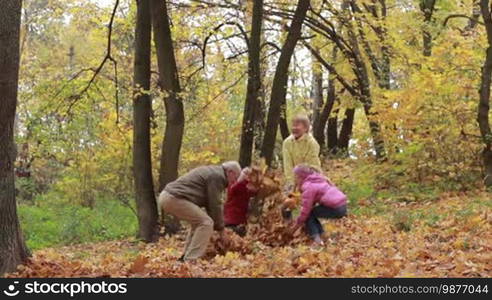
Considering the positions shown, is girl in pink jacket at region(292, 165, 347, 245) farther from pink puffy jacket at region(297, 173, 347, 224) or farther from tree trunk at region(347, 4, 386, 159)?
tree trunk at region(347, 4, 386, 159)

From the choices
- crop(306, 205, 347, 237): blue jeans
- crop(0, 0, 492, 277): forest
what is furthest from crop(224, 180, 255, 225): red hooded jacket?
crop(306, 205, 347, 237): blue jeans

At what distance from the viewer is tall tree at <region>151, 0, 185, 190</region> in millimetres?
13867

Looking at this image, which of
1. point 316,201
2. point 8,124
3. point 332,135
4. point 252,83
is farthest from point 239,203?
point 332,135

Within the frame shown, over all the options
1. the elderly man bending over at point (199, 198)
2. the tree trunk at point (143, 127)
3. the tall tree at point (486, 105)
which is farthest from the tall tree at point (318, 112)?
the elderly man bending over at point (199, 198)

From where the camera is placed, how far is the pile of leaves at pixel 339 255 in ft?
23.1

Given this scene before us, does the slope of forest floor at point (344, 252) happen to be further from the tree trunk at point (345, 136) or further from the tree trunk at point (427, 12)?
the tree trunk at point (345, 136)

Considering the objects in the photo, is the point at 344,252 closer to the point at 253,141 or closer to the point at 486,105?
the point at 253,141

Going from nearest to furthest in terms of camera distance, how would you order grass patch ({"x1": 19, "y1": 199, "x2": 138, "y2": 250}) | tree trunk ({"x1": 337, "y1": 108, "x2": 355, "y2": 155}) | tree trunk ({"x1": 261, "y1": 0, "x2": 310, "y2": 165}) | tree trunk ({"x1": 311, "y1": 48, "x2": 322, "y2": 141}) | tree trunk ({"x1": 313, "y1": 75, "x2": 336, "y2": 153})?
tree trunk ({"x1": 261, "y1": 0, "x2": 310, "y2": 165}) → grass patch ({"x1": 19, "y1": 199, "x2": 138, "y2": 250}) → tree trunk ({"x1": 313, "y1": 75, "x2": 336, "y2": 153}) → tree trunk ({"x1": 311, "y1": 48, "x2": 322, "y2": 141}) → tree trunk ({"x1": 337, "y1": 108, "x2": 355, "y2": 155})

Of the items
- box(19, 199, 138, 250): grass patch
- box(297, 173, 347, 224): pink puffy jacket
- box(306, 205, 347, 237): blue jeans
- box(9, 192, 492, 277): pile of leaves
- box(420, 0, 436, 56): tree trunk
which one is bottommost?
box(19, 199, 138, 250): grass patch

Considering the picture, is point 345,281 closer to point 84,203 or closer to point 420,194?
point 420,194

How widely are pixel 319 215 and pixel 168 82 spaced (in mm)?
5324

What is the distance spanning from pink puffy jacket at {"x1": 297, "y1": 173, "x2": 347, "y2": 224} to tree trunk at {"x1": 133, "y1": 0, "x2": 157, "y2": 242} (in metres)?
4.93

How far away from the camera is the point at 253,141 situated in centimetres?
1496

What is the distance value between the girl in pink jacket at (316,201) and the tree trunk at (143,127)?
4800 millimetres
